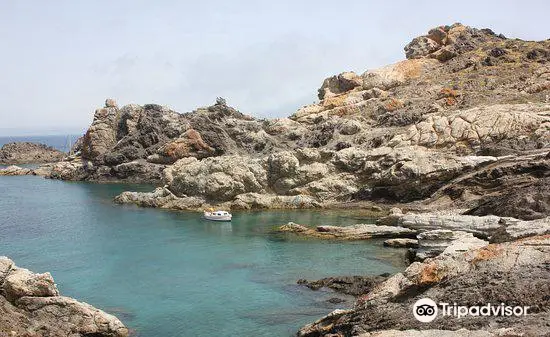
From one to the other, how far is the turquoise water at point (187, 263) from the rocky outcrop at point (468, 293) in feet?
29.9

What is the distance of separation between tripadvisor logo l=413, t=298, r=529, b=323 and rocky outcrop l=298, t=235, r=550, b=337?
226mm

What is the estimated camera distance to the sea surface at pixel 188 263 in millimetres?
37875

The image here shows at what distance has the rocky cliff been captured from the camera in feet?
243

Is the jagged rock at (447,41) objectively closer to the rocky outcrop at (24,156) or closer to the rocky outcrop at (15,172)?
the rocky outcrop at (15,172)

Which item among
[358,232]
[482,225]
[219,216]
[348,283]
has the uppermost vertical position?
[482,225]

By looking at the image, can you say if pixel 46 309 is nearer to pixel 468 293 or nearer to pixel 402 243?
pixel 468 293

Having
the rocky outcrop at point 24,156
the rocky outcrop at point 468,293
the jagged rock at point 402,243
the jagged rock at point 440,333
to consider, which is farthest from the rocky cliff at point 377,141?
the rocky outcrop at point 24,156

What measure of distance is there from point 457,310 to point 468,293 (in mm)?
1110

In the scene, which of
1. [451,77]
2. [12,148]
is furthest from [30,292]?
[12,148]

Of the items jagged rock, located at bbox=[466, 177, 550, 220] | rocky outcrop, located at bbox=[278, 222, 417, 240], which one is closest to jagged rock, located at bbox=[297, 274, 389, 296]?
rocky outcrop, located at bbox=[278, 222, 417, 240]

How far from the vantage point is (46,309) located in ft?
103

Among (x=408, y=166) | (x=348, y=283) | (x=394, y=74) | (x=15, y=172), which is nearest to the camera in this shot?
(x=348, y=283)

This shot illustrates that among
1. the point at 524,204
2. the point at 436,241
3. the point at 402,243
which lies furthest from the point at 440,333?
the point at 524,204

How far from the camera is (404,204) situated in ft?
249
